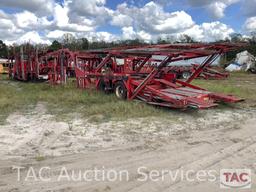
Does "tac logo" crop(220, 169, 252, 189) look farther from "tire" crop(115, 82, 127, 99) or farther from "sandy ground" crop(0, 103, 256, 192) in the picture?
"tire" crop(115, 82, 127, 99)

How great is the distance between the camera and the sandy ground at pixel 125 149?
4.40 m

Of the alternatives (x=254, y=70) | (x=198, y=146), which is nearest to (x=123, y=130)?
(x=198, y=146)

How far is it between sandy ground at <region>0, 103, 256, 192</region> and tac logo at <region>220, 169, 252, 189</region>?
9 cm

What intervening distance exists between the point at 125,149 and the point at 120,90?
6137 mm

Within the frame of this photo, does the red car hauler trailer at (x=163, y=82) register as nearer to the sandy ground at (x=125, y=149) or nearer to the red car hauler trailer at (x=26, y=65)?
the sandy ground at (x=125, y=149)

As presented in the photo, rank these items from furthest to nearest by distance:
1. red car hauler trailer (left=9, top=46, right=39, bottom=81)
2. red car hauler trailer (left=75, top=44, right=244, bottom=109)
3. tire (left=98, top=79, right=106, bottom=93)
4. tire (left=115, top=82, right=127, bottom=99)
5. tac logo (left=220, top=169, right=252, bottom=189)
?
1. red car hauler trailer (left=9, top=46, right=39, bottom=81)
2. tire (left=98, top=79, right=106, bottom=93)
3. tire (left=115, top=82, right=127, bottom=99)
4. red car hauler trailer (left=75, top=44, right=244, bottom=109)
5. tac logo (left=220, top=169, right=252, bottom=189)

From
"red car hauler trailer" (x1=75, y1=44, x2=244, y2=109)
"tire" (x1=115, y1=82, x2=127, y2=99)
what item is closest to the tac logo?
"red car hauler trailer" (x1=75, y1=44, x2=244, y2=109)

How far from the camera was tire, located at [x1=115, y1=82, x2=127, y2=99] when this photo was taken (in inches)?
458

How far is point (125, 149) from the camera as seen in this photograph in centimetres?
595

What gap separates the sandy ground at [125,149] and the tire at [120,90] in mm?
3209

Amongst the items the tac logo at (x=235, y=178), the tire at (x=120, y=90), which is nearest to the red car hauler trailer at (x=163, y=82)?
the tire at (x=120, y=90)

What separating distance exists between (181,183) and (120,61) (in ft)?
42.8

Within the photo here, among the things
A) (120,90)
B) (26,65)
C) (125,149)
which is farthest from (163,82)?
(26,65)

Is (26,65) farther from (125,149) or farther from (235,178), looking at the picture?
(235,178)
